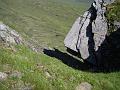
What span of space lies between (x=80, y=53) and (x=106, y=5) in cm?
541

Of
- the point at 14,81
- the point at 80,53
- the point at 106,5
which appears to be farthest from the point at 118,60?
the point at 14,81

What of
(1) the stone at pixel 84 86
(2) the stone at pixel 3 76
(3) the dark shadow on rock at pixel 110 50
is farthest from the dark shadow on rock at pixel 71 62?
(2) the stone at pixel 3 76

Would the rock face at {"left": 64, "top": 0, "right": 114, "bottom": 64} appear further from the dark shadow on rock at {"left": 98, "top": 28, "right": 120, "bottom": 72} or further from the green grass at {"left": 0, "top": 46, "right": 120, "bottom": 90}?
the green grass at {"left": 0, "top": 46, "right": 120, "bottom": 90}

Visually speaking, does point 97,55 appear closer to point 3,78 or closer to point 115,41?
point 115,41

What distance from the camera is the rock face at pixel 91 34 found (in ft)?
92.7

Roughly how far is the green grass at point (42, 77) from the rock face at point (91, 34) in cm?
852

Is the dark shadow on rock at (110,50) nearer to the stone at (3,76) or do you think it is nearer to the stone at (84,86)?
the stone at (84,86)

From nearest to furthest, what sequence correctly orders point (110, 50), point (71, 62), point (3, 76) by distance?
point (3, 76), point (110, 50), point (71, 62)

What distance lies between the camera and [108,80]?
18.7 m

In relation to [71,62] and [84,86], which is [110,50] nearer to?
[71,62]

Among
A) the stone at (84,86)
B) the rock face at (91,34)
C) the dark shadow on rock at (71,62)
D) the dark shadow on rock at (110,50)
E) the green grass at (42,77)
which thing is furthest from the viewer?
the rock face at (91,34)

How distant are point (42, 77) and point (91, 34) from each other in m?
13.9

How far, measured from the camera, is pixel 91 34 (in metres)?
29.6

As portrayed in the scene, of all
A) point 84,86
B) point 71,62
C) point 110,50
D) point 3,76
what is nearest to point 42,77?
point 3,76
